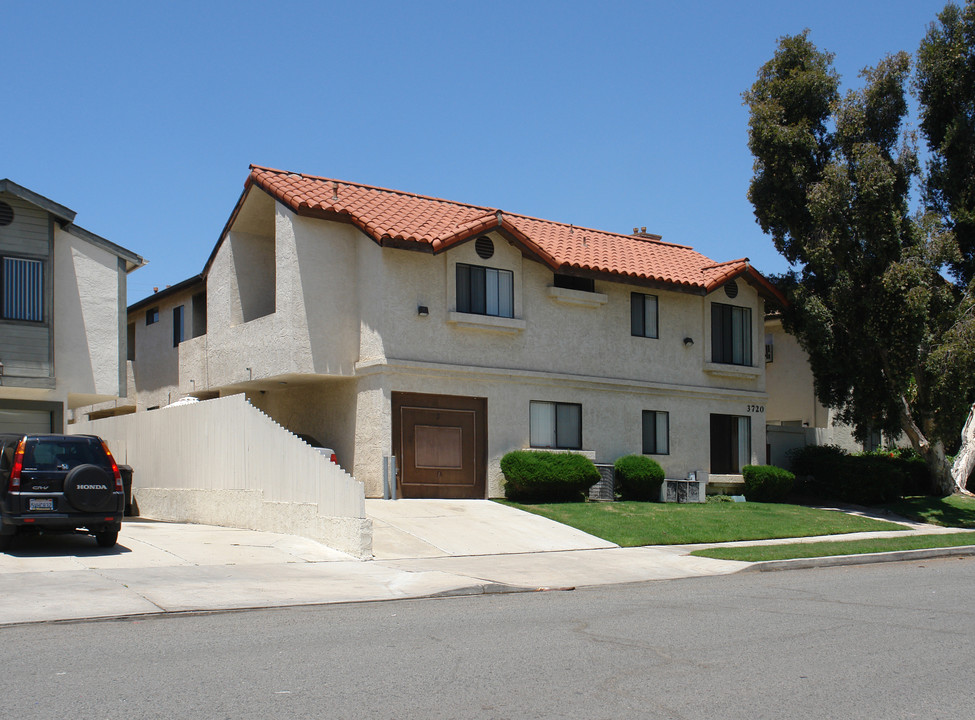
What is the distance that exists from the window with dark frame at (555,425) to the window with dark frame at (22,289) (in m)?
11.4

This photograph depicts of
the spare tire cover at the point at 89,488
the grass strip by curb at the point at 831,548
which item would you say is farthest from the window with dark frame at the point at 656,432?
the spare tire cover at the point at 89,488

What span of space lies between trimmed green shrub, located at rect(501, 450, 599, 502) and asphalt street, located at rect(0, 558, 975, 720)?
10.4 m

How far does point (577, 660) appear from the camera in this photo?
8094mm

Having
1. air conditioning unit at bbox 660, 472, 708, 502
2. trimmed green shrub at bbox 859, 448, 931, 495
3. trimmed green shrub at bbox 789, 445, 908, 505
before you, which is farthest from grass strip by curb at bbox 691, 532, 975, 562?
trimmed green shrub at bbox 859, 448, 931, 495

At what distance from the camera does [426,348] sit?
22328 millimetres

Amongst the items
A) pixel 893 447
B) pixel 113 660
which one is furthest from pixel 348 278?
pixel 893 447

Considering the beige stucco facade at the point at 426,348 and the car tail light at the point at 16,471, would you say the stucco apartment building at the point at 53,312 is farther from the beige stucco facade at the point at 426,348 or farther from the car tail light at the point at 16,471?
the car tail light at the point at 16,471

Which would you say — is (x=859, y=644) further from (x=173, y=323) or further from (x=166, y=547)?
(x=173, y=323)

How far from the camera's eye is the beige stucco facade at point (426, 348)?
72.5 ft

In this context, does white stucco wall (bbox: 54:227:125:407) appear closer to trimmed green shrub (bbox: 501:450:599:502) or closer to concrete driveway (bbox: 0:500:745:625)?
concrete driveway (bbox: 0:500:745:625)

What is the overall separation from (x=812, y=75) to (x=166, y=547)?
20.0 metres

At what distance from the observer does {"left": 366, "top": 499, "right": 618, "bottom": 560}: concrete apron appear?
655 inches

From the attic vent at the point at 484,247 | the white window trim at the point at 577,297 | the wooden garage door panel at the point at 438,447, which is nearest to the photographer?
the wooden garage door panel at the point at 438,447

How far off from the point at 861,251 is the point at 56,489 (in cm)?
1886
